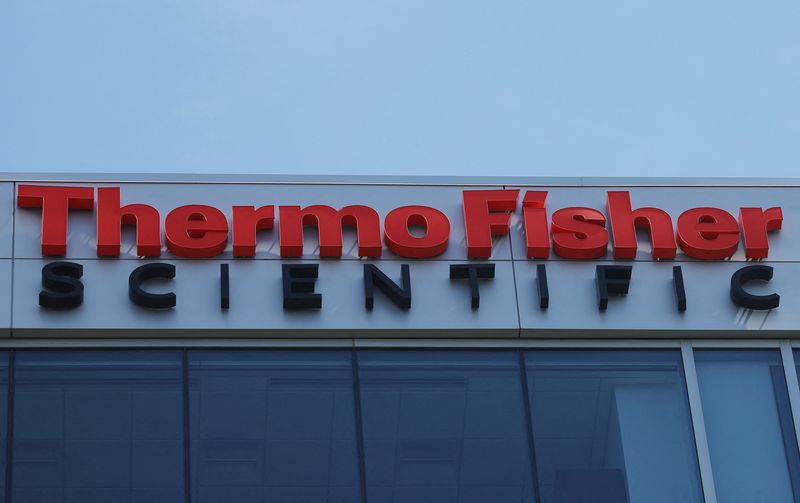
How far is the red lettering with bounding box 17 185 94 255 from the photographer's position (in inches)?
768

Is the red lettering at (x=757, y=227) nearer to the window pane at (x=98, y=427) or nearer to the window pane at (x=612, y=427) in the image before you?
the window pane at (x=612, y=427)

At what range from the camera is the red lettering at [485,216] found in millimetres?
20125

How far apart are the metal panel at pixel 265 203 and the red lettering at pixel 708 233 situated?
2.29m

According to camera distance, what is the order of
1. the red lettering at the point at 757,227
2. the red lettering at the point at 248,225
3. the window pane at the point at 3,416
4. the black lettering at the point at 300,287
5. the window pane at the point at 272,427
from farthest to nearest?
the red lettering at the point at 757,227, the red lettering at the point at 248,225, the black lettering at the point at 300,287, the window pane at the point at 272,427, the window pane at the point at 3,416

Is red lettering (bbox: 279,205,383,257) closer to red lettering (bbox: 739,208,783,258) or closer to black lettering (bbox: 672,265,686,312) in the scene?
black lettering (bbox: 672,265,686,312)

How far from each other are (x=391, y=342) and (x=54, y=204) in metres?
4.47

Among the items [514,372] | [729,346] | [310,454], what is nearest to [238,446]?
[310,454]

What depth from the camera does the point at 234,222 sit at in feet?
65.5

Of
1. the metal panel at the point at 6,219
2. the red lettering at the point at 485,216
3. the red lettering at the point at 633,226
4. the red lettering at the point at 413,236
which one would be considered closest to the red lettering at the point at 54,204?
the metal panel at the point at 6,219

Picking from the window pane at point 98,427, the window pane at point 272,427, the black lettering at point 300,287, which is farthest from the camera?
the black lettering at point 300,287

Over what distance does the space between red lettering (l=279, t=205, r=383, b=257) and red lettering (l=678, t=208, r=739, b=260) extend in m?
3.91

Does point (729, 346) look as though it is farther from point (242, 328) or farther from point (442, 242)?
point (242, 328)

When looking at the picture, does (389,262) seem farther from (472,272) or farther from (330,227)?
(472,272)

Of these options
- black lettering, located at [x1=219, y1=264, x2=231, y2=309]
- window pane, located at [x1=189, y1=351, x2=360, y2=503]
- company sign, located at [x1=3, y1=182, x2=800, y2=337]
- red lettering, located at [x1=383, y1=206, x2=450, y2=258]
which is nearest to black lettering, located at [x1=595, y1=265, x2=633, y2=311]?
company sign, located at [x1=3, y1=182, x2=800, y2=337]
